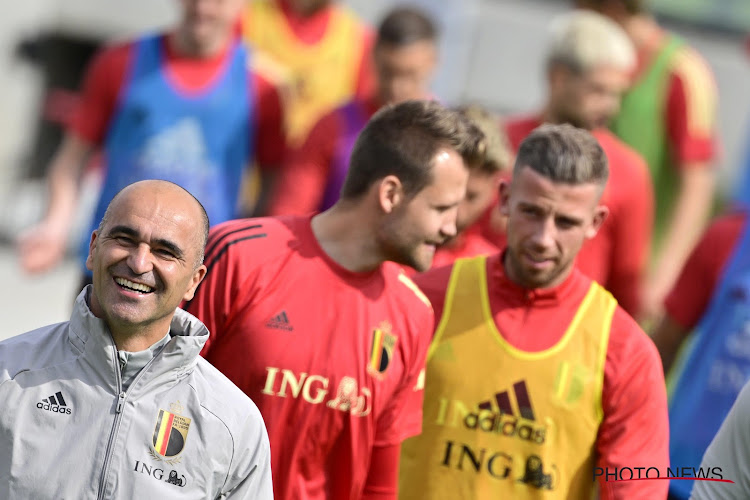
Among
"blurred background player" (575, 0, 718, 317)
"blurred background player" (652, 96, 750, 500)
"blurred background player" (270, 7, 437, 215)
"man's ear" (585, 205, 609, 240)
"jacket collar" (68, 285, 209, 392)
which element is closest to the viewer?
"jacket collar" (68, 285, 209, 392)

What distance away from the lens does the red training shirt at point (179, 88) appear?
7223 millimetres

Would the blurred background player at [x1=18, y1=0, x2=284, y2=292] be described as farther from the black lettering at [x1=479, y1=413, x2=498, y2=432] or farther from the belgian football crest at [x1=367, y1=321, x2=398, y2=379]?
the black lettering at [x1=479, y1=413, x2=498, y2=432]

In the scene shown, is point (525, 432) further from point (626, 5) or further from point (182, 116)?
point (626, 5)

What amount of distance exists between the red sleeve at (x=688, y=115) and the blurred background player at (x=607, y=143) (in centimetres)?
88

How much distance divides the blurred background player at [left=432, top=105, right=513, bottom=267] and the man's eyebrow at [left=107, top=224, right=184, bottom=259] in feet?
7.26

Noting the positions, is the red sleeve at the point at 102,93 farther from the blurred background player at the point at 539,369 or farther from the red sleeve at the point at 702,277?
the red sleeve at the point at 702,277

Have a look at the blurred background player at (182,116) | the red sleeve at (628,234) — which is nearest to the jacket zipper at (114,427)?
the blurred background player at (182,116)

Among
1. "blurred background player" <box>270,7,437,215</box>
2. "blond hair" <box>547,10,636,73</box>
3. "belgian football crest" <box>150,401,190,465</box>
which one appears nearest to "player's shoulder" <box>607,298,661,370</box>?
"belgian football crest" <box>150,401,190,465</box>

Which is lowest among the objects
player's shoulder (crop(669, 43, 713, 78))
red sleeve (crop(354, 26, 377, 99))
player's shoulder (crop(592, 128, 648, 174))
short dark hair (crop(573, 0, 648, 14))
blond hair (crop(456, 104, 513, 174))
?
blond hair (crop(456, 104, 513, 174))

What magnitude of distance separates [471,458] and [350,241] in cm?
85

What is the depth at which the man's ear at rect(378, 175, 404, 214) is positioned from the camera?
480 centimetres

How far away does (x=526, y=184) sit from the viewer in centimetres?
505

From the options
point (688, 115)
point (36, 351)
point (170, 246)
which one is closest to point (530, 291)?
point (170, 246)

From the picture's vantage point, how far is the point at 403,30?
7.17 meters
